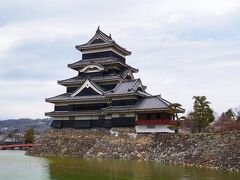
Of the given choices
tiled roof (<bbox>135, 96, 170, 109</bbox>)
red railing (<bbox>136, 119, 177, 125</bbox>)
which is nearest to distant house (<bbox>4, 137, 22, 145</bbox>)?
tiled roof (<bbox>135, 96, 170, 109</bbox>)

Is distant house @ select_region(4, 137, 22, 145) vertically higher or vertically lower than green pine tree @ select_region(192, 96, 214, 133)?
lower

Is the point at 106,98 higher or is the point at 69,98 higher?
the point at 69,98

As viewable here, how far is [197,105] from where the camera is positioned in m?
40.4

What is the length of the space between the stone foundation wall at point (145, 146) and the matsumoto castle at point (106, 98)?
146 centimetres

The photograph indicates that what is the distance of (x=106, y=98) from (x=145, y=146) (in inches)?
343

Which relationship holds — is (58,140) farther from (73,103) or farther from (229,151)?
(229,151)

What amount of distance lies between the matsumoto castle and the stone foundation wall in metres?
1.46

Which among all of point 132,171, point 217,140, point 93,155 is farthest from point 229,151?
point 93,155

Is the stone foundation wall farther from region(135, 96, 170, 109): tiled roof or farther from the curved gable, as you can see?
the curved gable

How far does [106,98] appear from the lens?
4128cm

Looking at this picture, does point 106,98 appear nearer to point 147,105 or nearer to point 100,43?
point 147,105

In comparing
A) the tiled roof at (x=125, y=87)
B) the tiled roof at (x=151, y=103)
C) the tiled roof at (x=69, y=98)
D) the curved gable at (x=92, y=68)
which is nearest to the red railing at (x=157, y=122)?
the tiled roof at (x=151, y=103)

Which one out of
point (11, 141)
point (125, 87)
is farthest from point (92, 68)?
point (11, 141)

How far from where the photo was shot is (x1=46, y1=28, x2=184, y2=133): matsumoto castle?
38375 mm
